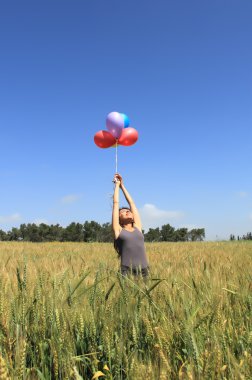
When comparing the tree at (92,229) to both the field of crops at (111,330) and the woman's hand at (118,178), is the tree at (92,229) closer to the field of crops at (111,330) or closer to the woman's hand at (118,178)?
the woman's hand at (118,178)

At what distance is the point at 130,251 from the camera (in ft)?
14.2

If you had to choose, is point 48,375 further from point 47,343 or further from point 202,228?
point 202,228

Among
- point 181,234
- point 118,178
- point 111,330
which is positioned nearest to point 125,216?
point 118,178

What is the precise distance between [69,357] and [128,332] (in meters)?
0.44

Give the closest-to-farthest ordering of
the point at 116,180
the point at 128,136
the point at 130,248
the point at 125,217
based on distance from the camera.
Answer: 1. the point at 130,248
2. the point at 125,217
3. the point at 116,180
4. the point at 128,136

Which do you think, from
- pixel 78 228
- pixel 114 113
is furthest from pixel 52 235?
pixel 114 113

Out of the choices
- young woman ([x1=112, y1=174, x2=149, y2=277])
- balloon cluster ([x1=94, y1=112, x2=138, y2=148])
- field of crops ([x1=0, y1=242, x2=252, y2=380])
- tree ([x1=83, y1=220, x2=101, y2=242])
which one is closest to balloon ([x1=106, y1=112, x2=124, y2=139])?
balloon cluster ([x1=94, y1=112, x2=138, y2=148])

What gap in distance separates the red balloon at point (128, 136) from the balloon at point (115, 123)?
105 millimetres

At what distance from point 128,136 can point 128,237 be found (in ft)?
8.15

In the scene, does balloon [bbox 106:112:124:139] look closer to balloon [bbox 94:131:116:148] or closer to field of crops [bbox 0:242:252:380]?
balloon [bbox 94:131:116:148]

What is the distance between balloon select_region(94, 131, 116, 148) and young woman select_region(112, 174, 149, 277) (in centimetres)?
173

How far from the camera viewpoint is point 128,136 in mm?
6418

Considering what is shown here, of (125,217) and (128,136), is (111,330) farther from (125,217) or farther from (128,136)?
(128,136)

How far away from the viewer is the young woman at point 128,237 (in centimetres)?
431
